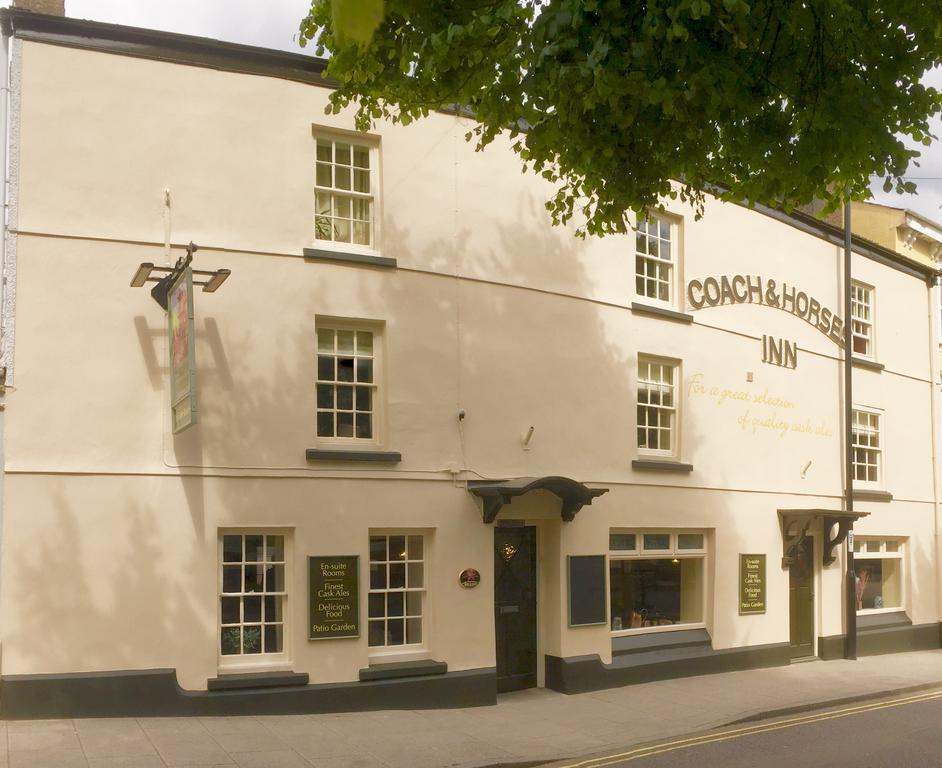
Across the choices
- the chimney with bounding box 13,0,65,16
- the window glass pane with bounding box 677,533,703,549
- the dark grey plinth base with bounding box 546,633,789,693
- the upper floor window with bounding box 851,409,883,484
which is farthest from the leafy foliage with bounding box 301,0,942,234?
the upper floor window with bounding box 851,409,883,484

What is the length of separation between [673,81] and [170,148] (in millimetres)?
7061

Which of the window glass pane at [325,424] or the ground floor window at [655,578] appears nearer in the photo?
the window glass pane at [325,424]

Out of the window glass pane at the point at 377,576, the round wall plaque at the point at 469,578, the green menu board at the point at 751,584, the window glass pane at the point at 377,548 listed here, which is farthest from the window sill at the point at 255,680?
the green menu board at the point at 751,584

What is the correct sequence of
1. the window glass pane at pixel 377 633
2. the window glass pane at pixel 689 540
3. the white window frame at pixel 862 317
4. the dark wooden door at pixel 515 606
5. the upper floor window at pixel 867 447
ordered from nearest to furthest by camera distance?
the window glass pane at pixel 377 633
the dark wooden door at pixel 515 606
the window glass pane at pixel 689 540
the upper floor window at pixel 867 447
the white window frame at pixel 862 317

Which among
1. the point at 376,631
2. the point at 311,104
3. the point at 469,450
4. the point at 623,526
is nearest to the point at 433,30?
the point at 311,104

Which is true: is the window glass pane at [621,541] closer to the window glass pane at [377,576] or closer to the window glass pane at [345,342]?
the window glass pane at [377,576]

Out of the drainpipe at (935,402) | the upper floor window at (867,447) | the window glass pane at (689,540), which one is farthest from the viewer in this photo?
the drainpipe at (935,402)

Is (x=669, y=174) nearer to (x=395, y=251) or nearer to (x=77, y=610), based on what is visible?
(x=395, y=251)

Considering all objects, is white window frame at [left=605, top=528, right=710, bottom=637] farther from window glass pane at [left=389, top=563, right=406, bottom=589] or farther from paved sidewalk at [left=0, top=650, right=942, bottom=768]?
window glass pane at [left=389, top=563, right=406, bottom=589]

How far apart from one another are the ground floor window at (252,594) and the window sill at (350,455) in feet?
3.68

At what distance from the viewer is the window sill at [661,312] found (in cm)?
1769

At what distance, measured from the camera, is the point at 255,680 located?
13258 millimetres

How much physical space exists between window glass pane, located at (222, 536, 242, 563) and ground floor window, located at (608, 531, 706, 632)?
20.2 feet

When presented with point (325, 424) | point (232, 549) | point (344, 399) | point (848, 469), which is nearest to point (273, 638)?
point (232, 549)
